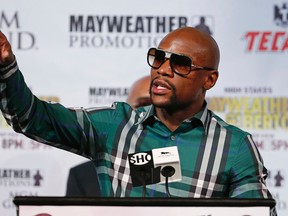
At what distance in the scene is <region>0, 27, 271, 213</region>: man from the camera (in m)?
2.88

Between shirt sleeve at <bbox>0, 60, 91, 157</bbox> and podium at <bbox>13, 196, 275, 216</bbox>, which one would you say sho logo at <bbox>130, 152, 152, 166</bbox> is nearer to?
shirt sleeve at <bbox>0, 60, 91, 157</bbox>

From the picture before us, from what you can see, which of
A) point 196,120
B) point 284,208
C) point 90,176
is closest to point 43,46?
point 90,176

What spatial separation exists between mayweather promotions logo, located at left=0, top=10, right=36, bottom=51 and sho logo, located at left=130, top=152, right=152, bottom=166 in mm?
2433

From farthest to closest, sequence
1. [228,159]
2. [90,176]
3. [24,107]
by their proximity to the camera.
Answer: [90,176], [228,159], [24,107]

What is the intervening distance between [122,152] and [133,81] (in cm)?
215

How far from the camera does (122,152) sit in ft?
9.66

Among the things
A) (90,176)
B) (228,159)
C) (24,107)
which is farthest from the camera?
(90,176)

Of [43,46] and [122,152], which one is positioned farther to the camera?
[43,46]

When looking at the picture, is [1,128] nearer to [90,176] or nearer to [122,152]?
[90,176]

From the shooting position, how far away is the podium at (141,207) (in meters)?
2.33

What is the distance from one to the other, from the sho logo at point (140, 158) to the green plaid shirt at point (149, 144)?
0.11m

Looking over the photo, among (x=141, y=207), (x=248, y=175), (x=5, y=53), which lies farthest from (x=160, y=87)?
(x=141, y=207)

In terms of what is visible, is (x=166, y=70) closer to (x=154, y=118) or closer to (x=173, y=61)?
(x=173, y=61)

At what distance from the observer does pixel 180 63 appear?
9.68 feet
